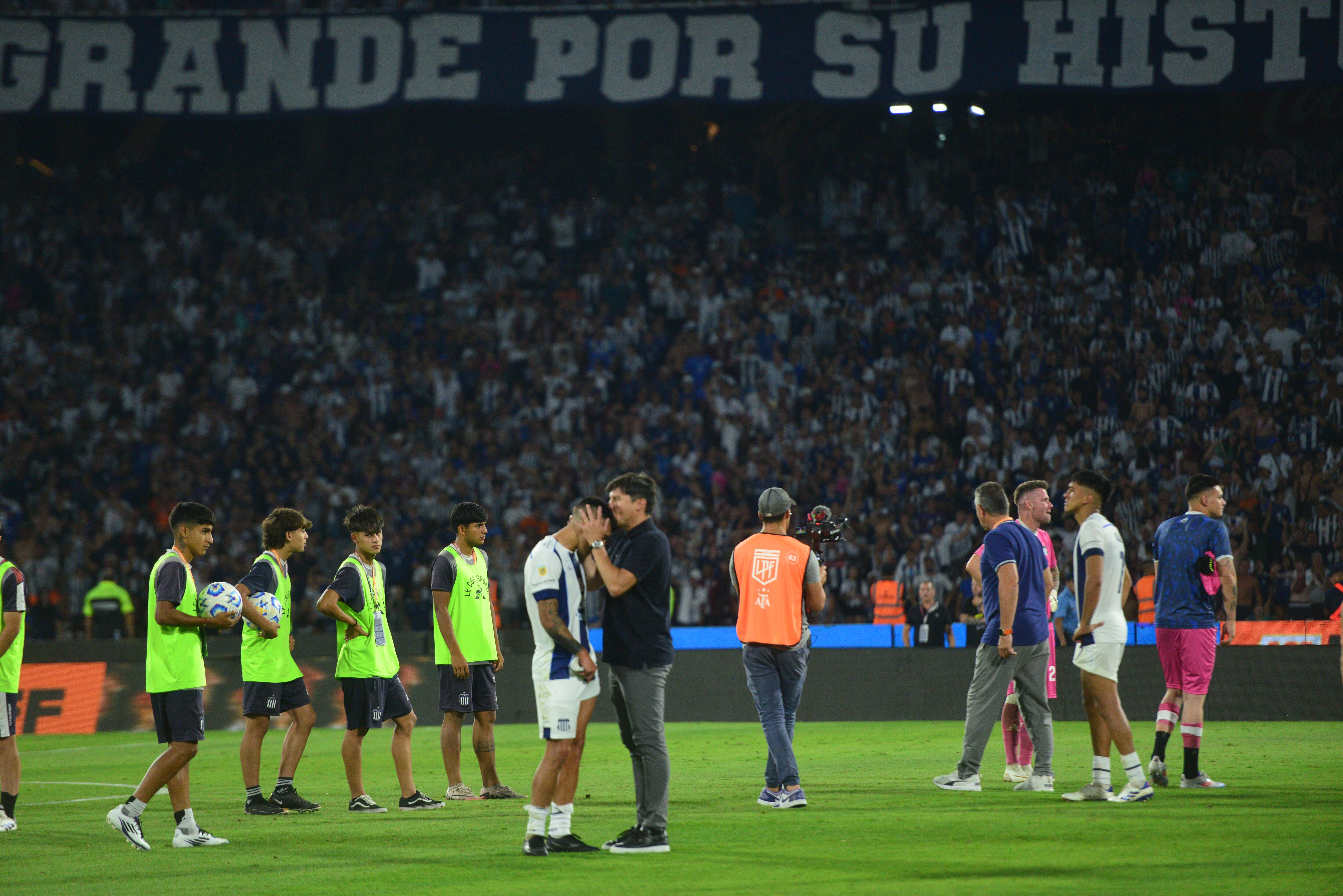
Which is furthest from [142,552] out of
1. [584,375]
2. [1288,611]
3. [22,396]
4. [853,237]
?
[1288,611]

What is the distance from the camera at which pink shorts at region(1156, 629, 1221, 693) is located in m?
11.4

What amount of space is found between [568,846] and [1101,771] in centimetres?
412

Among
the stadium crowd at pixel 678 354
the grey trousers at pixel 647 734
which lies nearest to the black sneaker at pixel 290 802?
the grey trousers at pixel 647 734

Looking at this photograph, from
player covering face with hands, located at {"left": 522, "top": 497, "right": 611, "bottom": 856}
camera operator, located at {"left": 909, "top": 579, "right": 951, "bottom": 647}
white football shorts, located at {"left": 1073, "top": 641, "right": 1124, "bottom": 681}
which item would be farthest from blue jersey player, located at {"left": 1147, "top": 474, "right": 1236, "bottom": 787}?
camera operator, located at {"left": 909, "top": 579, "right": 951, "bottom": 647}

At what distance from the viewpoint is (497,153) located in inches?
1350

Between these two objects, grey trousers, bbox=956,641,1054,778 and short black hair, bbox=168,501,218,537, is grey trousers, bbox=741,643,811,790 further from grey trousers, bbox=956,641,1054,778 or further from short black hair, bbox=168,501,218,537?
short black hair, bbox=168,501,218,537

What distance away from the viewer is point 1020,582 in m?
11.1

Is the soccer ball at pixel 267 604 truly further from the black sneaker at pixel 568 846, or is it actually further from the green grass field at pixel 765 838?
the black sneaker at pixel 568 846

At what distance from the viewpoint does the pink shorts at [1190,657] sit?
11391 millimetres

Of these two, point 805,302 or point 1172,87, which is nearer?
point 1172,87

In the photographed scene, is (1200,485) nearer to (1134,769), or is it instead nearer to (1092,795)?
(1134,769)

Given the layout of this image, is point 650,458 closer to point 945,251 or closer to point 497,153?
point 945,251

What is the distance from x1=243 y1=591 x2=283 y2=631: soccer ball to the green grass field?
156 centimetres

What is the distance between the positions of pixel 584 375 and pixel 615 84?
5852 mm
